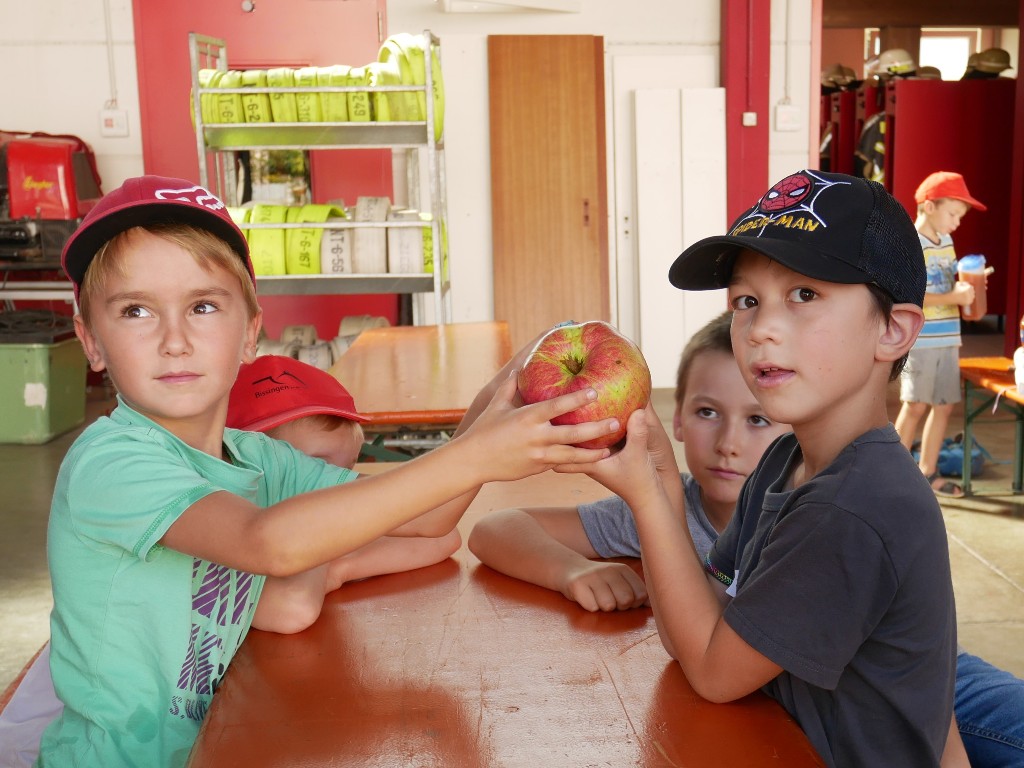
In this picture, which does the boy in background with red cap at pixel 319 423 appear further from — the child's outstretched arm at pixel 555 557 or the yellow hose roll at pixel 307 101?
the yellow hose roll at pixel 307 101

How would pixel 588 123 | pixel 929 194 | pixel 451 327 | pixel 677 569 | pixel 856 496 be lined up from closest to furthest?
1. pixel 856 496
2. pixel 677 569
3. pixel 451 327
4. pixel 929 194
5. pixel 588 123

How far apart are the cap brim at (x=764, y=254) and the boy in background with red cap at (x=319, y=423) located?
592 millimetres

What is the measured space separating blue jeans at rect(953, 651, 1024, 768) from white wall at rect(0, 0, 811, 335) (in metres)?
6.32

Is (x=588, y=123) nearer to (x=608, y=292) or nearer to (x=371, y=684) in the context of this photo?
(x=608, y=292)

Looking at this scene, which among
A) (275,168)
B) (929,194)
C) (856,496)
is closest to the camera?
(856,496)

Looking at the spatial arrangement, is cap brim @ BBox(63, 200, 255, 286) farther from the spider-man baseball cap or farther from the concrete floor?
the concrete floor

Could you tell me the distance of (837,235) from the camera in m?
1.12

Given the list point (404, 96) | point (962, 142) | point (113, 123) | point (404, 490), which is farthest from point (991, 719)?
point (962, 142)

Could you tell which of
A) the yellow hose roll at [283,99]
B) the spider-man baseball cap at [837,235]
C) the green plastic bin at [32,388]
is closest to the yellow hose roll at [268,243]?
the yellow hose roll at [283,99]

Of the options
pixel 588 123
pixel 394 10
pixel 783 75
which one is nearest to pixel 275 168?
pixel 394 10

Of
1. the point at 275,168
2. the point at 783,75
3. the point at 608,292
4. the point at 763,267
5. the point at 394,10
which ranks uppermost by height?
the point at 394,10

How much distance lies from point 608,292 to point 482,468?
673cm

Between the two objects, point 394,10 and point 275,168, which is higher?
point 394,10

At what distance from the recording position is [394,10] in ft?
24.2
